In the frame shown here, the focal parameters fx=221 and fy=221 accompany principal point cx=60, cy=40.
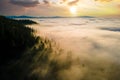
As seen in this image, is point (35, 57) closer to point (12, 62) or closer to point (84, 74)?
point (12, 62)

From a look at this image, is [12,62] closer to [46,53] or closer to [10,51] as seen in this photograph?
[10,51]

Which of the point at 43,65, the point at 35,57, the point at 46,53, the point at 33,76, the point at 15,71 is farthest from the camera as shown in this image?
the point at 46,53

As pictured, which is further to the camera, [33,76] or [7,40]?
[7,40]

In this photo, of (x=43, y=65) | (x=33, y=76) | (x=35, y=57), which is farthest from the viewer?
(x=35, y=57)

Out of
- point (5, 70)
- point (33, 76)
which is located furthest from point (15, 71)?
point (33, 76)

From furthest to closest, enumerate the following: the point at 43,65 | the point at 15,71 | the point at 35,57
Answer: the point at 35,57, the point at 43,65, the point at 15,71

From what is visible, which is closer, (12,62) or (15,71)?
(15,71)

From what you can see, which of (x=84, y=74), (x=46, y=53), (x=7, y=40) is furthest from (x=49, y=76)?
(x=7, y=40)

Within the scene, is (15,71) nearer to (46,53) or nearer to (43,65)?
(43,65)

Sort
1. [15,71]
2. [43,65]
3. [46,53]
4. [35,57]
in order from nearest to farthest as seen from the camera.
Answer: [15,71] < [43,65] < [35,57] < [46,53]
